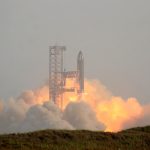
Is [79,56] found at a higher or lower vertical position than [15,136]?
higher

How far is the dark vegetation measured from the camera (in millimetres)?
31250

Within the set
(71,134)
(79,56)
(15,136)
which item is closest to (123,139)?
(71,134)

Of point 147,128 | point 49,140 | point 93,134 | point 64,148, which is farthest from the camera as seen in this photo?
Result: point 147,128

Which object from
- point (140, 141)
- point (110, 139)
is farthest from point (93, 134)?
point (140, 141)

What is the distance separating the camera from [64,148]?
3069 cm

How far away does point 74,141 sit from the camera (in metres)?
33.6

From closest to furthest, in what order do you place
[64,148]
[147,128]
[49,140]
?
[64,148] < [49,140] < [147,128]

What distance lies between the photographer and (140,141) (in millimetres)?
35438

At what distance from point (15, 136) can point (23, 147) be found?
412 centimetres

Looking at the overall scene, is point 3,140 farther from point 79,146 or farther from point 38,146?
point 79,146

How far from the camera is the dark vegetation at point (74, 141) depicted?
1230 inches

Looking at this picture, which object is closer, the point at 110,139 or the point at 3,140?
the point at 3,140

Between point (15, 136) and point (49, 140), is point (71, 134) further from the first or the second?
point (15, 136)

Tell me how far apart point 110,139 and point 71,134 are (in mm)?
3405
